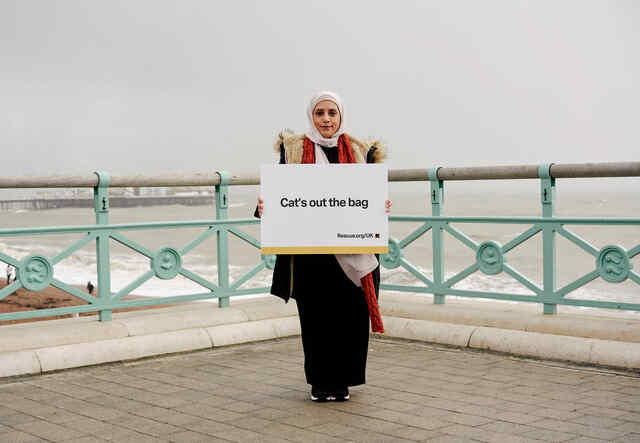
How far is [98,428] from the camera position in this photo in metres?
4.19

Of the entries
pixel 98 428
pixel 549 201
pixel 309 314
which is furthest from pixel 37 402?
pixel 549 201

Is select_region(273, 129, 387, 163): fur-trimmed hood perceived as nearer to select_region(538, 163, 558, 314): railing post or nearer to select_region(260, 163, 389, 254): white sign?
select_region(260, 163, 389, 254): white sign

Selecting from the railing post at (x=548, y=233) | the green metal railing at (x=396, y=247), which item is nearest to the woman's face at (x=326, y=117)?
the green metal railing at (x=396, y=247)

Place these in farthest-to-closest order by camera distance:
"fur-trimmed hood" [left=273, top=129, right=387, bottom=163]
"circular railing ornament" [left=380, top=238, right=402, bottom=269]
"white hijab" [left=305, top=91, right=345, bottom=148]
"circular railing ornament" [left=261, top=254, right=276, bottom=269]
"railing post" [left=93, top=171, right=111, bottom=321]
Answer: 1. "circular railing ornament" [left=261, top=254, right=276, bottom=269]
2. "circular railing ornament" [left=380, top=238, right=402, bottom=269]
3. "railing post" [left=93, top=171, right=111, bottom=321]
4. "fur-trimmed hood" [left=273, top=129, right=387, bottom=163]
5. "white hijab" [left=305, top=91, right=345, bottom=148]

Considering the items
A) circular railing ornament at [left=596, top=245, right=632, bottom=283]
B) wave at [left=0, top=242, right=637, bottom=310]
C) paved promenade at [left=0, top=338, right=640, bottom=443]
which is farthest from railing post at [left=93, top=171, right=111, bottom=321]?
wave at [left=0, top=242, right=637, bottom=310]

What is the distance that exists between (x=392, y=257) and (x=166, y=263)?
6.29 feet

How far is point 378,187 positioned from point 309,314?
0.86m

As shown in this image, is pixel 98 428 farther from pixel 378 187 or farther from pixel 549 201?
pixel 549 201

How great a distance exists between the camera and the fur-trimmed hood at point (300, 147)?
16.0 feet

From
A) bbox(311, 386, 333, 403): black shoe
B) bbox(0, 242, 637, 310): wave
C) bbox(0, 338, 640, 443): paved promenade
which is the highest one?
bbox(311, 386, 333, 403): black shoe

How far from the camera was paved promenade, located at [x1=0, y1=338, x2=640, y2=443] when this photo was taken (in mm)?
4055

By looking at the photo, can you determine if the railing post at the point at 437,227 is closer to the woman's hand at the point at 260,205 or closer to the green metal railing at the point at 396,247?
the green metal railing at the point at 396,247

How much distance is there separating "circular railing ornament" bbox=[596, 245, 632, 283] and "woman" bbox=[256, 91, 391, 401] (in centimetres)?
187

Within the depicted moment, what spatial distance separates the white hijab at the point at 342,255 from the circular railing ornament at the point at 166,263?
1989mm
